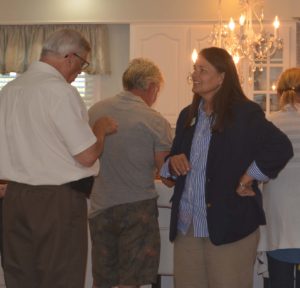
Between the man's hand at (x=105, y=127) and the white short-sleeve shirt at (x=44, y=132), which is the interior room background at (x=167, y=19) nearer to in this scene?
the man's hand at (x=105, y=127)

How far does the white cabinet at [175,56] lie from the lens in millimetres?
5828

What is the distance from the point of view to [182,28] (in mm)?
5887

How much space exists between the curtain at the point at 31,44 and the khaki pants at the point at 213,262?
4.13 m

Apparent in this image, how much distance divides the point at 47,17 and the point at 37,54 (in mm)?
387

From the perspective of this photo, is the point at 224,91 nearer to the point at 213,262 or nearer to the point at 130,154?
the point at 213,262

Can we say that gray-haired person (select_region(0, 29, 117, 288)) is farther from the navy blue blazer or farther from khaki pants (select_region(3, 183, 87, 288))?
the navy blue blazer

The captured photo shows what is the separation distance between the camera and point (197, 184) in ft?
7.15

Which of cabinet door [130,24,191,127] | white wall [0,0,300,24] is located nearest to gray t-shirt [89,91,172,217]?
cabinet door [130,24,191,127]

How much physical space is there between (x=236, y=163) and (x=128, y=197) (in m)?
0.78

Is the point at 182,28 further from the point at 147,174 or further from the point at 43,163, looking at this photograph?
the point at 43,163

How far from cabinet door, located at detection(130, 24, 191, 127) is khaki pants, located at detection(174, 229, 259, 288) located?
3733 mm

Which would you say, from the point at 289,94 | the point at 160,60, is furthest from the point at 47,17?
the point at 289,94

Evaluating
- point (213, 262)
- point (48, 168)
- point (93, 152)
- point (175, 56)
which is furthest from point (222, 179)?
point (175, 56)

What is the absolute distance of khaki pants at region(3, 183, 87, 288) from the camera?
2.14m
